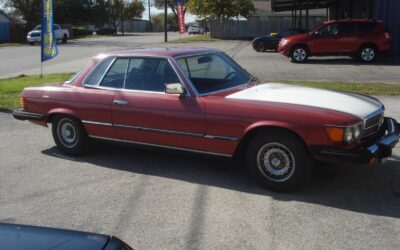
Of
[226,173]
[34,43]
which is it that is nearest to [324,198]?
[226,173]

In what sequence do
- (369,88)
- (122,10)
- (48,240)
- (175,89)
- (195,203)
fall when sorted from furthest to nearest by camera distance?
1. (122,10)
2. (369,88)
3. (175,89)
4. (195,203)
5. (48,240)

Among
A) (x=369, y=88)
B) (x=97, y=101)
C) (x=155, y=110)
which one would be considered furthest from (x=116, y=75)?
(x=369, y=88)

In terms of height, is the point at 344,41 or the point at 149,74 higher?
the point at 344,41

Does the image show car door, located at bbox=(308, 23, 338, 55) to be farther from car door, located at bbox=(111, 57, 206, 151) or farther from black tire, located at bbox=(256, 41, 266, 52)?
car door, located at bbox=(111, 57, 206, 151)

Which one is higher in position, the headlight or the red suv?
the red suv

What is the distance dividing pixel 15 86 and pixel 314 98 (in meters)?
11.1

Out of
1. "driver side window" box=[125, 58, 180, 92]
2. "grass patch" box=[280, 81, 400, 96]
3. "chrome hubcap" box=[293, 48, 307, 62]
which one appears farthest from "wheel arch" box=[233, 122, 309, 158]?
"chrome hubcap" box=[293, 48, 307, 62]

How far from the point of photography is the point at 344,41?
19.5 m

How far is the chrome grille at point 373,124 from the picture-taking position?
16.7 feet

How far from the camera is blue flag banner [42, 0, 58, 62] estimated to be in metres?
14.7

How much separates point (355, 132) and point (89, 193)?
9.39ft

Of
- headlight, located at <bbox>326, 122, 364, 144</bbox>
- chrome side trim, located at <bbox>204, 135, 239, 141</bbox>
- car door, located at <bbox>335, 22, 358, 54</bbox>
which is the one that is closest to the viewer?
headlight, located at <bbox>326, 122, 364, 144</bbox>

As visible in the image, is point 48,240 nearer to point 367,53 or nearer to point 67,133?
point 67,133

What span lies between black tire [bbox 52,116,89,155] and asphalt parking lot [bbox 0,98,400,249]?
14cm
